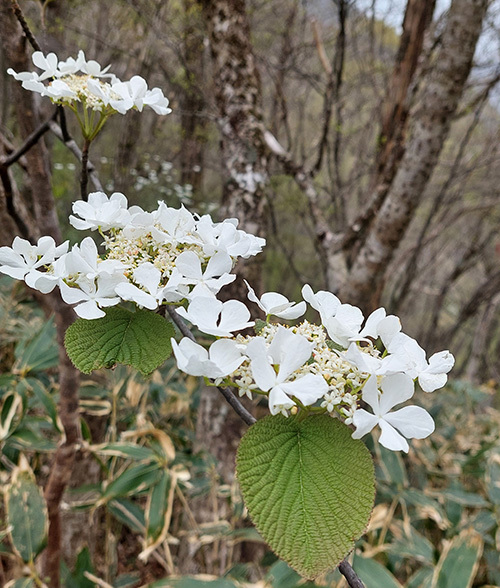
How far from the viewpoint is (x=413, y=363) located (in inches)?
12.4

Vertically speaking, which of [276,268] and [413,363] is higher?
[413,363]

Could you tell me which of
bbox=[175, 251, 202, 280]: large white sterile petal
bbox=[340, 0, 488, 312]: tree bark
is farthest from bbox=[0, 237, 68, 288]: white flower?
bbox=[340, 0, 488, 312]: tree bark

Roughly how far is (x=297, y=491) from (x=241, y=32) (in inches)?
58.0

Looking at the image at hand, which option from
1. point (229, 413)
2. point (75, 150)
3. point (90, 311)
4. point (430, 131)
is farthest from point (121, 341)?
point (430, 131)

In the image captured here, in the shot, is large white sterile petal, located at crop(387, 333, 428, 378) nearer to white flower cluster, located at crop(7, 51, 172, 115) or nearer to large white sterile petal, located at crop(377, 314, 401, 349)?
large white sterile petal, located at crop(377, 314, 401, 349)

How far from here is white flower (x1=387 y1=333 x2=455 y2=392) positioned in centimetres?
32

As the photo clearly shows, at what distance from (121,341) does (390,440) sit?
0.22m

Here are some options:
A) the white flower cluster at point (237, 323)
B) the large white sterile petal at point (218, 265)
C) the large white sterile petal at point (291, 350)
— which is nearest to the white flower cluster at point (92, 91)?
the white flower cluster at point (237, 323)

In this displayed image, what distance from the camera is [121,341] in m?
0.37

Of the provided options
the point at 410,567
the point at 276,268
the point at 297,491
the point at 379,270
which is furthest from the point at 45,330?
the point at 276,268

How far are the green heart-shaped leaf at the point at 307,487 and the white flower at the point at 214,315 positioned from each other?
72 mm

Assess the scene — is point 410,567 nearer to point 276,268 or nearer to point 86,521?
point 86,521

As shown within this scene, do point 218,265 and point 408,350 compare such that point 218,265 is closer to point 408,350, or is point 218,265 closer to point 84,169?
point 408,350

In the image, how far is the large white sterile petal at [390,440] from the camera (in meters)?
0.28
